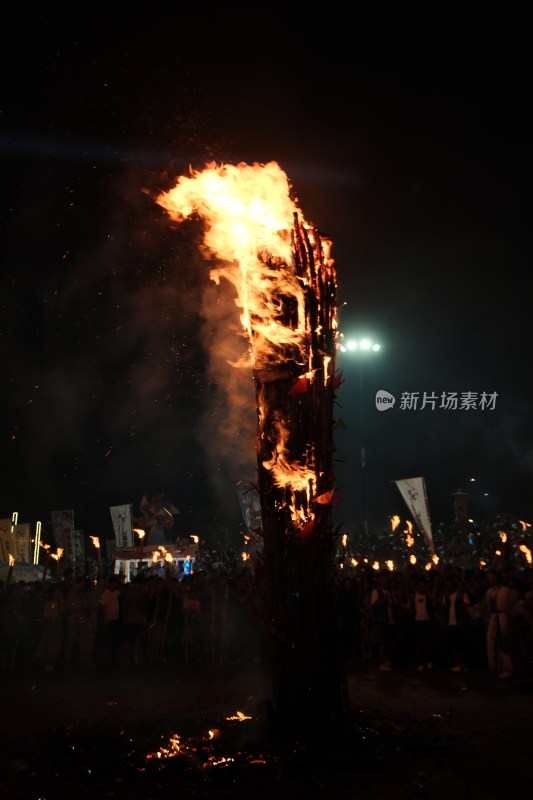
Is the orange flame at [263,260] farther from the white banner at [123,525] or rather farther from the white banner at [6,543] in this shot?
the white banner at [6,543]

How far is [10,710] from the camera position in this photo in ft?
26.7

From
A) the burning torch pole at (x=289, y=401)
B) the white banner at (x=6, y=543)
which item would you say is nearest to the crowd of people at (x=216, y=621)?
the burning torch pole at (x=289, y=401)

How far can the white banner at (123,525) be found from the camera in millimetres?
25844

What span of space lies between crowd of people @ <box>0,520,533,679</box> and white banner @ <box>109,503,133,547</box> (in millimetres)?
12404

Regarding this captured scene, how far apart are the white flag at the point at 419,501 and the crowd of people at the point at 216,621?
27.7 feet

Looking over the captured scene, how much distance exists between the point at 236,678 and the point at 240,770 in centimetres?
515

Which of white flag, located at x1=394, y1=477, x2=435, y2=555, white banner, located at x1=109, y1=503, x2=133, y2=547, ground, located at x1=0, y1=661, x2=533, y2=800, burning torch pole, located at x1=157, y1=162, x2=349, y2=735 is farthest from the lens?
white banner, located at x1=109, y1=503, x2=133, y2=547

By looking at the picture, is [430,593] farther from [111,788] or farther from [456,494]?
[456,494]

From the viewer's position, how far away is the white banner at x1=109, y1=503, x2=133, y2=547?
25844mm

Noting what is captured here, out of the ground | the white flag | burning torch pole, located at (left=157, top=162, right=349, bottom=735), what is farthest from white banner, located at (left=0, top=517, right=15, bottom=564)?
burning torch pole, located at (left=157, top=162, right=349, bottom=735)

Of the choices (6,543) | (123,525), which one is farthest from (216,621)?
(6,543)

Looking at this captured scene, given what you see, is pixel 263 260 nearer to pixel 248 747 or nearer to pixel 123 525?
pixel 248 747

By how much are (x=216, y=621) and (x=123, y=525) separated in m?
14.2

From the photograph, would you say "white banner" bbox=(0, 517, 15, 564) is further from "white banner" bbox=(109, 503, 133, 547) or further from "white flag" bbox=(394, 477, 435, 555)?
"white flag" bbox=(394, 477, 435, 555)
